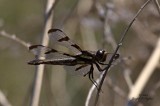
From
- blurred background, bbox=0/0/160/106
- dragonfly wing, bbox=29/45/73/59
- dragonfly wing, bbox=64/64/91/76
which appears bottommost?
dragonfly wing, bbox=64/64/91/76

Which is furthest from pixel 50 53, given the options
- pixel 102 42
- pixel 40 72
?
pixel 102 42

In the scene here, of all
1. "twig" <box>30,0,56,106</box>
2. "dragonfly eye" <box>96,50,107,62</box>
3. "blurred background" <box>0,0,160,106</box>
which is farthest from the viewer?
"blurred background" <box>0,0,160,106</box>

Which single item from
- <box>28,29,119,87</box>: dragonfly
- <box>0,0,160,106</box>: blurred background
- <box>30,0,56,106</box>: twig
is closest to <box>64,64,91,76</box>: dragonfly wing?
<box>28,29,119,87</box>: dragonfly

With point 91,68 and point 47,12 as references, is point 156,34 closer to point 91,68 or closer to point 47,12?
point 47,12

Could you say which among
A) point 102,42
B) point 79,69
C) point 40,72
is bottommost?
point 79,69

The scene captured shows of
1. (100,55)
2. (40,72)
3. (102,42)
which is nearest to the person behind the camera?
A: (100,55)

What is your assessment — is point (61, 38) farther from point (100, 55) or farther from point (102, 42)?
point (102, 42)

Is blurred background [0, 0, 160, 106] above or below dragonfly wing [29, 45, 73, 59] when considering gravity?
above

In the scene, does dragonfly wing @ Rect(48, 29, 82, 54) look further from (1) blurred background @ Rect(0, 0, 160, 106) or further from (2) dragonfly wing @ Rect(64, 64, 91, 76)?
(1) blurred background @ Rect(0, 0, 160, 106)

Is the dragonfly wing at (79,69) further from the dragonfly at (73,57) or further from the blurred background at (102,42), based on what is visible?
the blurred background at (102,42)
